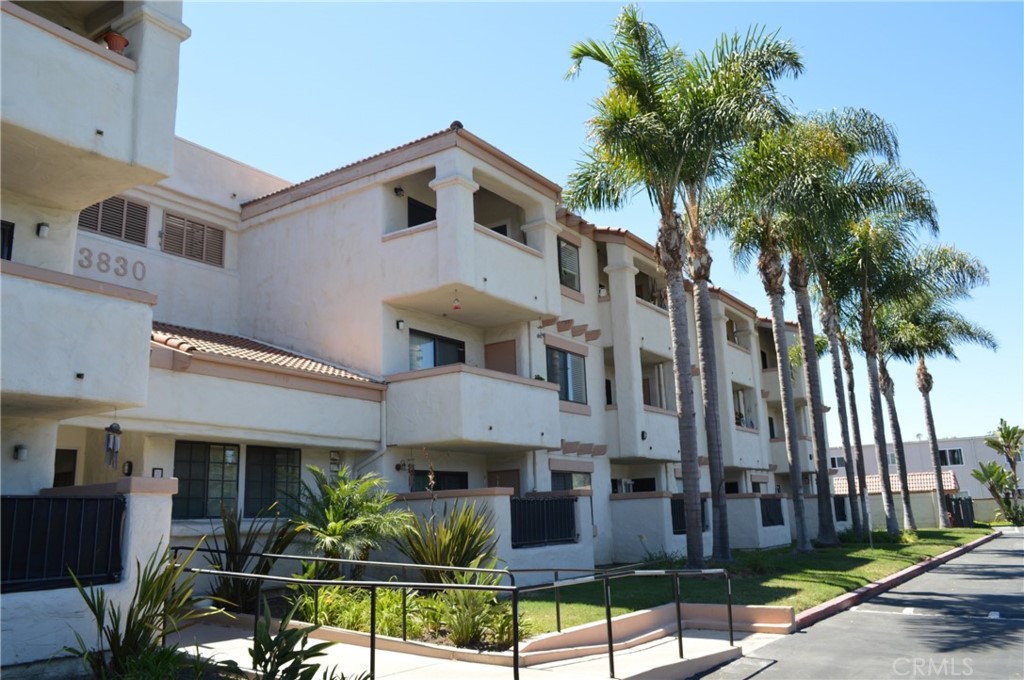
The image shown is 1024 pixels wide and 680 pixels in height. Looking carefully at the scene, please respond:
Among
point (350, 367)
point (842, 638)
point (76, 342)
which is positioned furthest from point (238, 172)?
point (842, 638)

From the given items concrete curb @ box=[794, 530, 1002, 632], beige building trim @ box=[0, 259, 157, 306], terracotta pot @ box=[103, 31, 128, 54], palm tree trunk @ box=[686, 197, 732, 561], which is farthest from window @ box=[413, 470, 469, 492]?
terracotta pot @ box=[103, 31, 128, 54]

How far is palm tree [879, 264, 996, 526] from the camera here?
35.8 meters

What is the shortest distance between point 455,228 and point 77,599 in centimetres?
1089

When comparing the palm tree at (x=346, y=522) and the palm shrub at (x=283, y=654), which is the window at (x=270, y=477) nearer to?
the palm tree at (x=346, y=522)

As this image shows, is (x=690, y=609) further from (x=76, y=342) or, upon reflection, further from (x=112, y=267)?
(x=112, y=267)

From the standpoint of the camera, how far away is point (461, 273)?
675 inches

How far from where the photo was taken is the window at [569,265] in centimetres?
2316

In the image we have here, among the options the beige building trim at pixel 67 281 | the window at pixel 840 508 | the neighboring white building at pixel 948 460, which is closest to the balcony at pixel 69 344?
the beige building trim at pixel 67 281

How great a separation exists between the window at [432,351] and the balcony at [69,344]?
891 cm

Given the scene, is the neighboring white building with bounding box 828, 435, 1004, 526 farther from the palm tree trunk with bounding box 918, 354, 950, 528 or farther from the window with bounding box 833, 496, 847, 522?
the window with bounding box 833, 496, 847, 522

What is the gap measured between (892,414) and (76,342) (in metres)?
37.8

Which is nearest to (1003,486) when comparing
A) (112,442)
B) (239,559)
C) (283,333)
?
(283,333)

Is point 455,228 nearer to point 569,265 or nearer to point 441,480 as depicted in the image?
point 441,480

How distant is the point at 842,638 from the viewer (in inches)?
487
